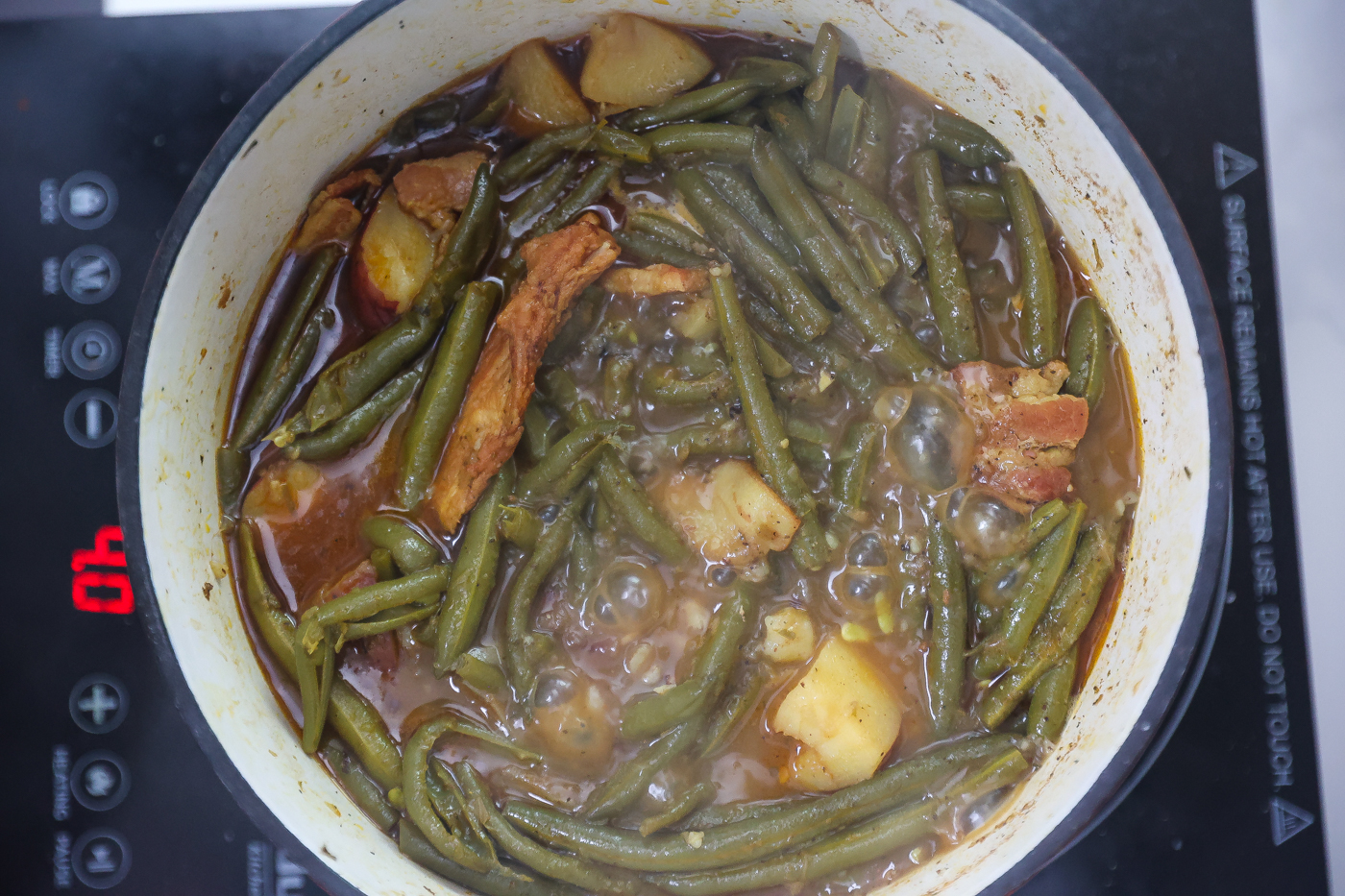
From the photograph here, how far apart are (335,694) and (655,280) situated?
4.16 feet

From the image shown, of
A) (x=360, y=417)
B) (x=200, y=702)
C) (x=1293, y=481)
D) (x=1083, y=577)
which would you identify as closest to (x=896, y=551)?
(x=1083, y=577)

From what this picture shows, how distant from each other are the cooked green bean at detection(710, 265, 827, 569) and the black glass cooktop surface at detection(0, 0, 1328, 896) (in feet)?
3.55

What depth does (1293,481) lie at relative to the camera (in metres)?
2.36

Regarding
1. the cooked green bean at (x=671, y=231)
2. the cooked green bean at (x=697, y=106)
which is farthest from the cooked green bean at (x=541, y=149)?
the cooked green bean at (x=671, y=231)

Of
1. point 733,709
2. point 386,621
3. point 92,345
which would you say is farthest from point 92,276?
point 733,709

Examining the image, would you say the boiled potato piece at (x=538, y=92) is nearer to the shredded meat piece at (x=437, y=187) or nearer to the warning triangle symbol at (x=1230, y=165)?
the shredded meat piece at (x=437, y=187)

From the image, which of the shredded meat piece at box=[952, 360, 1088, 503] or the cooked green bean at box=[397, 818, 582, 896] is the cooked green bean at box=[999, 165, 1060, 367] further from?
the cooked green bean at box=[397, 818, 582, 896]

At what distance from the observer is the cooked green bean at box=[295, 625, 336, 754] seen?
6.96ft

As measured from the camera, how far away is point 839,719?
2.17 meters

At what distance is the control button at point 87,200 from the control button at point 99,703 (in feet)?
3.84

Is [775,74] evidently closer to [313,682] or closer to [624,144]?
[624,144]

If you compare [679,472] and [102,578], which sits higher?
[679,472]

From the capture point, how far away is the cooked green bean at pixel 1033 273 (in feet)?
7.31

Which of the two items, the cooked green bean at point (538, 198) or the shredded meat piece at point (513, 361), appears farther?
the cooked green bean at point (538, 198)
